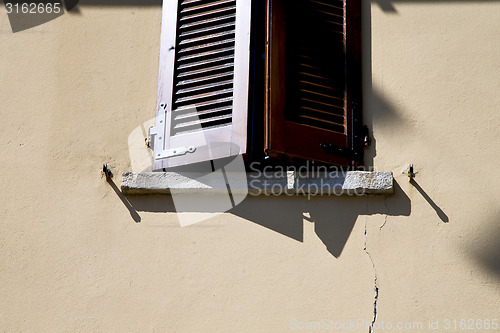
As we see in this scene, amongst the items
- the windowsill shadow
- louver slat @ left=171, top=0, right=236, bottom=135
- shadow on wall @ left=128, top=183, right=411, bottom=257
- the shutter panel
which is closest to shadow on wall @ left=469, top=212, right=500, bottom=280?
the windowsill shadow

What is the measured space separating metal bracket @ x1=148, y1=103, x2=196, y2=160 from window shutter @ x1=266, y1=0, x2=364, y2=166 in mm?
432

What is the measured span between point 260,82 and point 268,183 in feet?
1.74

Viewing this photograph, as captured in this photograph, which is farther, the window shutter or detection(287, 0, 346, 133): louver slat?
detection(287, 0, 346, 133): louver slat

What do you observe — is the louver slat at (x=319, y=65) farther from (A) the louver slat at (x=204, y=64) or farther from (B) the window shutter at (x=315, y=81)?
(A) the louver slat at (x=204, y=64)

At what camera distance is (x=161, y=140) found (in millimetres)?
4586

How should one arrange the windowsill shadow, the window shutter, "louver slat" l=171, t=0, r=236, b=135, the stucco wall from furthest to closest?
"louver slat" l=171, t=0, r=236, b=135
the window shutter
the windowsill shadow
the stucco wall

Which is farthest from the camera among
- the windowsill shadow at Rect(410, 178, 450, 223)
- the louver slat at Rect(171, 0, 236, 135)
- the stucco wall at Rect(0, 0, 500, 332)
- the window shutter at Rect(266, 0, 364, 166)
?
the louver slat at Rect(171, 0, 236, 135)

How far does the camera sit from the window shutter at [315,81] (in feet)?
14.6

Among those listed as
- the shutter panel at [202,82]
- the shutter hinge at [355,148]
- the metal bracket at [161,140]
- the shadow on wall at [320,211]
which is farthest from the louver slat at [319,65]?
the metal bracket at [161,140]

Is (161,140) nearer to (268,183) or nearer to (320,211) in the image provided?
(268,183)

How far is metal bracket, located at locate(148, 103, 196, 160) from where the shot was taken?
4.50m

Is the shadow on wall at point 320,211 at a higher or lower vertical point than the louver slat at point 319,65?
lower

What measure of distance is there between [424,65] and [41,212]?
201 centimetres

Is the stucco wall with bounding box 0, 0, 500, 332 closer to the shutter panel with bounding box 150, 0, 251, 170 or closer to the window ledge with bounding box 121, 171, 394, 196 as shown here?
the window ledge with bounding box 121, 171, 394, 196
